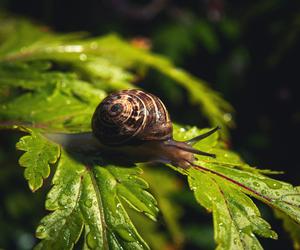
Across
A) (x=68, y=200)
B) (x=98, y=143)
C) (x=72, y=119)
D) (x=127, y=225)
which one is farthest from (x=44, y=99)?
(x=127, y=225)

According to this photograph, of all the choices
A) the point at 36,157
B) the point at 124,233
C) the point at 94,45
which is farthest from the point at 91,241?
the point at 94,45

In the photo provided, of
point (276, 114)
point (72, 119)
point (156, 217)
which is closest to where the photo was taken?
point (156, 217)

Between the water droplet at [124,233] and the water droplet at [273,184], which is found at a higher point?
the water droplet at [273,184]

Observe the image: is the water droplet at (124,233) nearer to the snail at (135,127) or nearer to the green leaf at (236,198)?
the green leaf at (236,198)

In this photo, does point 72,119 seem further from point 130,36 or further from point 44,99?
point 130,36

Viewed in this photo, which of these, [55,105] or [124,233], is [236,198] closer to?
[124,233]

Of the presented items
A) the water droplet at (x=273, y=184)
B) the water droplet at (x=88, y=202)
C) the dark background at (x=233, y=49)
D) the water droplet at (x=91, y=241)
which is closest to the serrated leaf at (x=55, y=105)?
the water droplet at (x=88, y=202)
